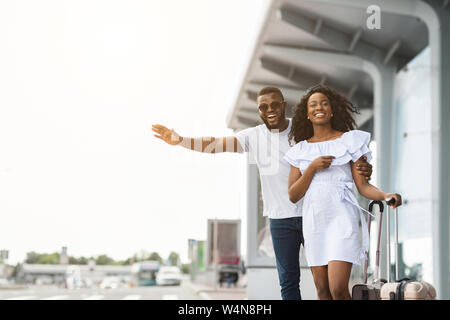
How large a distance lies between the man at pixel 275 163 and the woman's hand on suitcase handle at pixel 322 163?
0.19 m

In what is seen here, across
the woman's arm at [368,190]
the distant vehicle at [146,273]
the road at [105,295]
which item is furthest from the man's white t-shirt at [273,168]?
the distant vehicle at [146,273]

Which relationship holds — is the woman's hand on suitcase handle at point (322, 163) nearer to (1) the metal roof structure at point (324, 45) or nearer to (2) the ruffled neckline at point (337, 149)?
(2) the ruffled neckline at point (337, 149)

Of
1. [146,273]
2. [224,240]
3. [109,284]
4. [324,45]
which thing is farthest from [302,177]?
[109,284]

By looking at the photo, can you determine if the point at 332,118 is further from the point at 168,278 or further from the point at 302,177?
the point at 168,278

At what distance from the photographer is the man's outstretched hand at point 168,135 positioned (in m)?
2.46

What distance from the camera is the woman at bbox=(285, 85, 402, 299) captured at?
213 cm

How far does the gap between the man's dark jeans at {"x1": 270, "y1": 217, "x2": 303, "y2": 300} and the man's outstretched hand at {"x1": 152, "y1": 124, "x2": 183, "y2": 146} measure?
0.47 m

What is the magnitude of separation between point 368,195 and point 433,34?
7287mm

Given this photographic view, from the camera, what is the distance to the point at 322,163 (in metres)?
2.19

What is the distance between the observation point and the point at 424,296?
2285 millimetres

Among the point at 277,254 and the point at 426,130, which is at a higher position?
the point at 426,130
